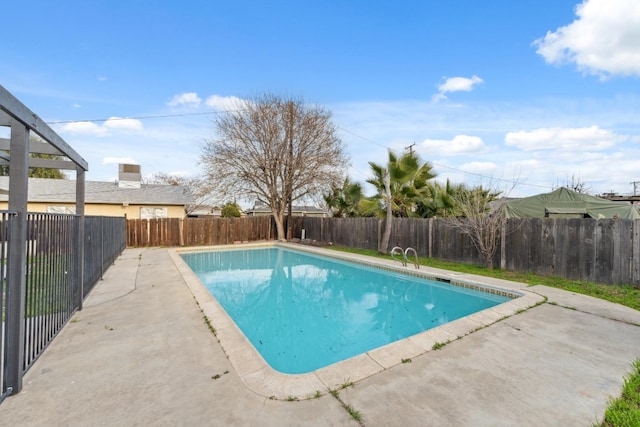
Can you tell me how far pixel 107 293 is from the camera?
5457 mm

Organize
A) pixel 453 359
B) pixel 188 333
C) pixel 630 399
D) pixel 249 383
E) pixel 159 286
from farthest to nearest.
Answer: pixel 159 286 < pixel 188 333 < pixel 453 359 < pixel 249 383 < pixel 630 399

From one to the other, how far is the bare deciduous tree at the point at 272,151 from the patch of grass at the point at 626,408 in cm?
1439

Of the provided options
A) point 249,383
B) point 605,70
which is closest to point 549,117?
point 605,70

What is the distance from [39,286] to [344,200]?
14.7 m

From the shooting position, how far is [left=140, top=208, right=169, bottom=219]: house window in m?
17.4

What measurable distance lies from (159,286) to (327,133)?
12776mm

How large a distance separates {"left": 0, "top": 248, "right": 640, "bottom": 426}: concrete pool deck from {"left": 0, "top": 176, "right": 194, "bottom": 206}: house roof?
15158 millimetres

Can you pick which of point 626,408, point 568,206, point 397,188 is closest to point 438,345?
point 626,408

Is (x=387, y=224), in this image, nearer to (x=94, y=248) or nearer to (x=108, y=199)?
(x=94, y=248)

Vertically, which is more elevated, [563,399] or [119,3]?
[119,3]

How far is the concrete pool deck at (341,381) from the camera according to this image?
2.09 m

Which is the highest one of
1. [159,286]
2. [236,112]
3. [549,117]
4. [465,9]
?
[465,9]

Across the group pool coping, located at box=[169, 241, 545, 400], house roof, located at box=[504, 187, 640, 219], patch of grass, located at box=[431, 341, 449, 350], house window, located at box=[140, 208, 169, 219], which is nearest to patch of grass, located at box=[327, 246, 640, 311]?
pool coping, located at box=[169, 241, 545, 400]

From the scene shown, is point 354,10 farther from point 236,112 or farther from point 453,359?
point 453,359
